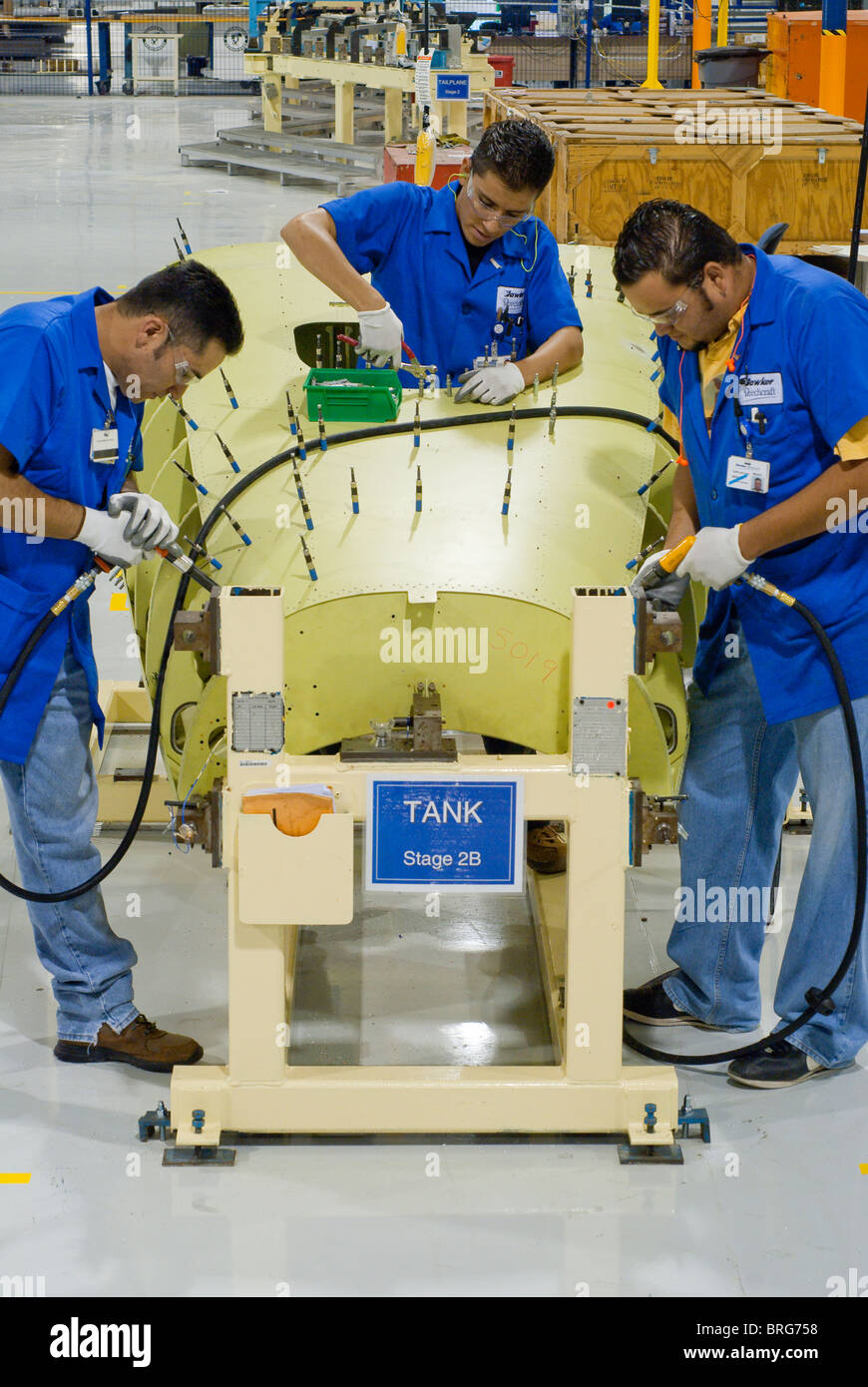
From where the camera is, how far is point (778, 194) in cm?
674

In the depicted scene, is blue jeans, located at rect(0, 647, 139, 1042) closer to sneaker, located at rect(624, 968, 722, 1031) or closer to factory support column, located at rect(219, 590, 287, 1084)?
factory support column, located at rect(219, 590, 287, 1084)

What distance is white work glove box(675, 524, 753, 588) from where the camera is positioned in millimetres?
3080

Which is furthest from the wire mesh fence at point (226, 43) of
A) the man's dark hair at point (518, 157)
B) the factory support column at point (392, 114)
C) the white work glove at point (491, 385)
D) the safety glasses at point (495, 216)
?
the white work glove at point (491, 385)

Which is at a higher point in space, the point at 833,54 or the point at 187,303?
the point at 833,54

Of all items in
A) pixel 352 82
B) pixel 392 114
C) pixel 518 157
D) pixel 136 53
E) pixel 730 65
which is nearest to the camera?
pixel 518 157

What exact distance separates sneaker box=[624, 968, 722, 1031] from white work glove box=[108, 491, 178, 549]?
5.38ft

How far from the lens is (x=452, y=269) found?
4.34 meters

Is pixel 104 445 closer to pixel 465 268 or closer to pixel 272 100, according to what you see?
pixel 465 268

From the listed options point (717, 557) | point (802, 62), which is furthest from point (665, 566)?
point (802, 62)

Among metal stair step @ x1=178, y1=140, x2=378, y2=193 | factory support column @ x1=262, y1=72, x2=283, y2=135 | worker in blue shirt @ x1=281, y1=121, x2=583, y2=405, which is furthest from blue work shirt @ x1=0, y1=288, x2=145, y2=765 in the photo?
factory support column @ x1=262, y1=72, x2=283, y2=135

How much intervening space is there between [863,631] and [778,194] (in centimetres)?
416

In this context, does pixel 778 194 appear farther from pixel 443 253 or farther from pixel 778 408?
pixel 778 408

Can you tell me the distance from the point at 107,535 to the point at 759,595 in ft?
4.52
